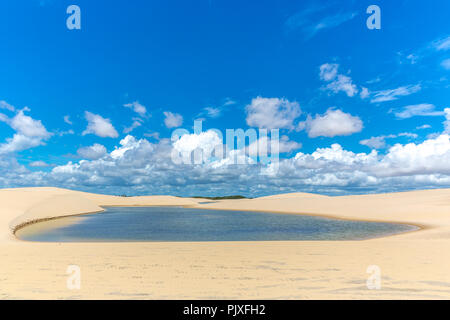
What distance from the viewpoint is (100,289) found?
29.0 ft

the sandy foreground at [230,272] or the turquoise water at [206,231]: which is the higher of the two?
the sandy foreground at [230,272]

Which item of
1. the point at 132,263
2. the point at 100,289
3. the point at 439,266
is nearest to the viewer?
the point at 100,289

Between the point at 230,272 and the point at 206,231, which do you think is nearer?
the point at 230,272

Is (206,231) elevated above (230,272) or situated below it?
below

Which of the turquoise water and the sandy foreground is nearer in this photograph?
the sandy foreground

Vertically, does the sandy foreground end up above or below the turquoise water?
above

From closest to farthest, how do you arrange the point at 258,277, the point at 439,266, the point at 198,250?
the point at 258,277
the point at 439,266
the point at 198,250

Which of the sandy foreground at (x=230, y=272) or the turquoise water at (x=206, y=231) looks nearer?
the sandy foreground at (x=230, y=272)
